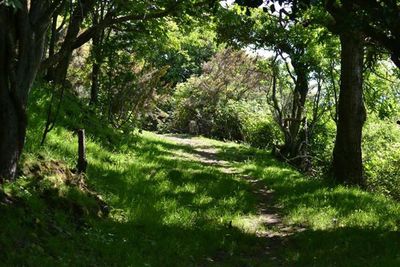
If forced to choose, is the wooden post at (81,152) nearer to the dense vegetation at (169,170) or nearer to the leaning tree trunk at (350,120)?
the dense vegetation at (169,170)

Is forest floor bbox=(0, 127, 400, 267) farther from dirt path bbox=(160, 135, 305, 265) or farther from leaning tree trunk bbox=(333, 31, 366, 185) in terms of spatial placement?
leaning tree trunk bbox=(333, 31, 366, 185)

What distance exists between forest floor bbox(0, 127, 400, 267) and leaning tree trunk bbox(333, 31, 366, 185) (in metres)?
0.95

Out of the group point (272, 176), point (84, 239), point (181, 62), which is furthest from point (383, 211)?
point (181, 62)

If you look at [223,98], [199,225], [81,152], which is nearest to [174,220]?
[199,225]

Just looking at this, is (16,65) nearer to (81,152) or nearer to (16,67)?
(16,67)

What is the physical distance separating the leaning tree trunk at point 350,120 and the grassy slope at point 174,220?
1.16 m

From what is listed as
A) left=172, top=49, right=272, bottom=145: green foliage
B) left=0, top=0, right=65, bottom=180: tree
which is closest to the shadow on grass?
left=0, top=0, right=65, bottom=180: tree

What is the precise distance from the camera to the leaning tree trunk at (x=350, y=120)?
38.5ft

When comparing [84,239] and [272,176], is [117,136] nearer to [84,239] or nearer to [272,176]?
[272,176]

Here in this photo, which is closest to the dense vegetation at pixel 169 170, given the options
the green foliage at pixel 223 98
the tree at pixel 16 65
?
the tree at pixel 16 65

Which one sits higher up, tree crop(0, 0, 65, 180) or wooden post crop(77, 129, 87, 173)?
tree crop(0, 0, 65, 180)

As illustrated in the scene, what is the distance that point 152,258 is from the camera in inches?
233

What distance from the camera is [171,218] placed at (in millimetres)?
7605

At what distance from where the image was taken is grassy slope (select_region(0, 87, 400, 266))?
5.42 m
